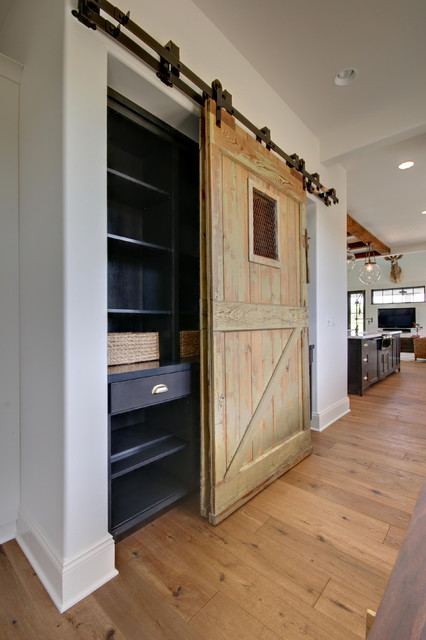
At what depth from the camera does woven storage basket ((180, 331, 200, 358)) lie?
6.17ft

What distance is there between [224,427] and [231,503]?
0.45 meters

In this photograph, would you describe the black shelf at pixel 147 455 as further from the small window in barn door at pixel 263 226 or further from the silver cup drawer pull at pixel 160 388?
the small window in barn door at pixel 263 226

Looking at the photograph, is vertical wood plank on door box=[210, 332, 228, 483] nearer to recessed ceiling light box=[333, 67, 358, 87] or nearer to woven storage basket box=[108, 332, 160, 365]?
woven storage basket box=[108, 332, 160, 365]

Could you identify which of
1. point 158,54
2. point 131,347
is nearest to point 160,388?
point 131,347

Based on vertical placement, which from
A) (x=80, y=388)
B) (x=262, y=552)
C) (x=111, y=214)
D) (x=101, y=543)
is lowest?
(x=262, y=552)

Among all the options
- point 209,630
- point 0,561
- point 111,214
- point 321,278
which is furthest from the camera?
point 321,278

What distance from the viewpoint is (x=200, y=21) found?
177 cm

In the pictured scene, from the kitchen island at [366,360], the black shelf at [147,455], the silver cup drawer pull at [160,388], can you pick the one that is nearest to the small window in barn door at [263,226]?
the silver cup drawer pull at [160,388]

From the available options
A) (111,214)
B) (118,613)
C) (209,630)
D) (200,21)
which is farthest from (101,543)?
(200,21)

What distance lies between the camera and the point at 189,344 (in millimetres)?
1921

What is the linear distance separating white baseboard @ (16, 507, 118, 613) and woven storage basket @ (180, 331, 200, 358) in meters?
0.99

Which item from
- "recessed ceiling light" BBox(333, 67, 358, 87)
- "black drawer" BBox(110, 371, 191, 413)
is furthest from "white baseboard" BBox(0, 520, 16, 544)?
"recessed ceiling light" BBox(333, 67, 358, 87)

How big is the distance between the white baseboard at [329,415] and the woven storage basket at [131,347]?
211cm

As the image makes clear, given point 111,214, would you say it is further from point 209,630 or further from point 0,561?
point 209,630
